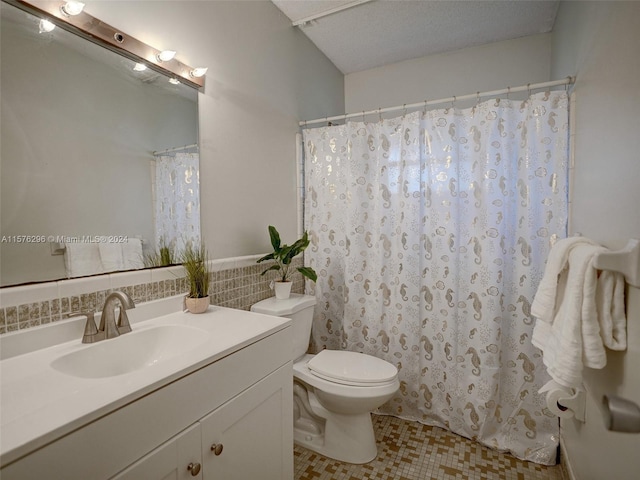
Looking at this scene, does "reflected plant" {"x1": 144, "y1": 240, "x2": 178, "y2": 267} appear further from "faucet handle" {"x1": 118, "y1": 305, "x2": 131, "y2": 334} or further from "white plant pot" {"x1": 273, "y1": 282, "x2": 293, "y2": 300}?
"white plant pot" {"x1": 273, "y1": 282, "x2": 293, "y2": 300}

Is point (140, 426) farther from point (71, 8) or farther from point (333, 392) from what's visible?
point (71, 8)

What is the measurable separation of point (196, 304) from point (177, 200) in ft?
1.52

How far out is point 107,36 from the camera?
1.13m

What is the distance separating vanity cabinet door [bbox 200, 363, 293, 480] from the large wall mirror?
660mm

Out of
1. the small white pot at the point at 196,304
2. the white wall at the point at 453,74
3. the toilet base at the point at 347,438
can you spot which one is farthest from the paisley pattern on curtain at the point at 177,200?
the white wall at the point at 453,74

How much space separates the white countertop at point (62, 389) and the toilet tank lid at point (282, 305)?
57 cm

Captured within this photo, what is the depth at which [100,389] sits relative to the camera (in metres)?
0.71

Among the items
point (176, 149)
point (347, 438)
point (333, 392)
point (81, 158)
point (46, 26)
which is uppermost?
point (46, 26)

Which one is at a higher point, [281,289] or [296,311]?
[281,289]

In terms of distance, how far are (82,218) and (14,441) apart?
73cm

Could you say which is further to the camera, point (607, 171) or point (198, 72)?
point (198, 72)

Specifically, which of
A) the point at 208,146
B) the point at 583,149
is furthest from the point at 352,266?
the point at 583,149

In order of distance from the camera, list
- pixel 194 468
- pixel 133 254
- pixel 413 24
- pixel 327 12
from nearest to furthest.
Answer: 1. pixel 194 468
2. pixel 133 254
3. pixel 327 12
4. pixel 413 24

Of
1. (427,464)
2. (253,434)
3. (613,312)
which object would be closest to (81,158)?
(253,434)
